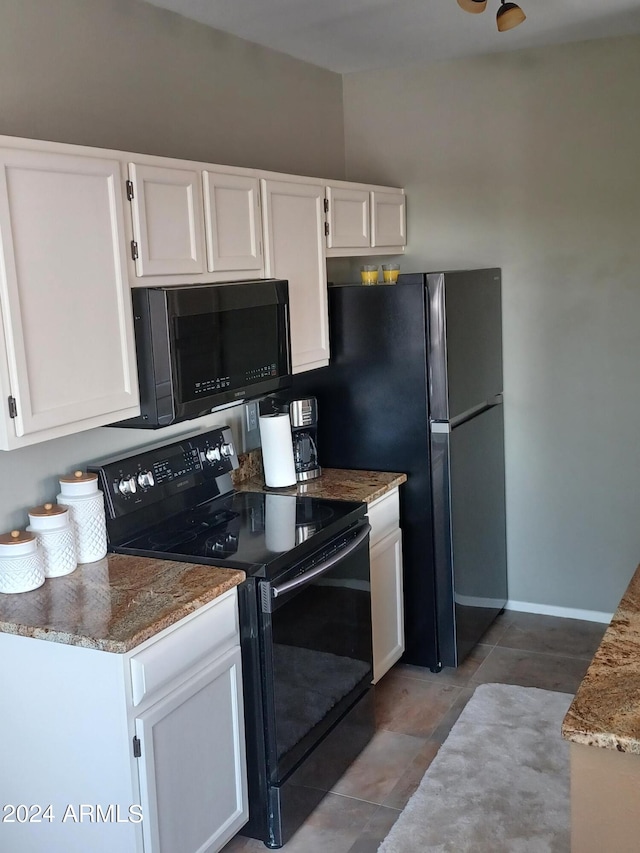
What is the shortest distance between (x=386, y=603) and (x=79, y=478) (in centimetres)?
139

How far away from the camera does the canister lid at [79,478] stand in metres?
2.41

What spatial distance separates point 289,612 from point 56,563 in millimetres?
663

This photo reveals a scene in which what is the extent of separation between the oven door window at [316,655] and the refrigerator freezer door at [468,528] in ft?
1.89

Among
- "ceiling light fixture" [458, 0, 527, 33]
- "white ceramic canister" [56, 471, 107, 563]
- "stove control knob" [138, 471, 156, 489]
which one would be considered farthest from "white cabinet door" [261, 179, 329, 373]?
"white ceramic canister" [56, 471, 107, 563]

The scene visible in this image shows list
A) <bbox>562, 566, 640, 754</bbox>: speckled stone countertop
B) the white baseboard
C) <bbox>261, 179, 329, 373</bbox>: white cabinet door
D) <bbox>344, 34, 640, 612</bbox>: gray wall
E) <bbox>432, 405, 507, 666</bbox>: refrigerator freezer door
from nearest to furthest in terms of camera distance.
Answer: <bbox>562, 566, 640, 754</bbox>: speckled stone countertop
<bbox>261, 179, 329, 373</bbox>: white cabinet door
<bbox>432, 405, 507, 666</bbox>: refrigerator freezer door
<bbox>344, 34, 640, 612</bbox>: gray wall
the white baseboard

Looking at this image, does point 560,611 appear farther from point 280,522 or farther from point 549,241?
point 280,522

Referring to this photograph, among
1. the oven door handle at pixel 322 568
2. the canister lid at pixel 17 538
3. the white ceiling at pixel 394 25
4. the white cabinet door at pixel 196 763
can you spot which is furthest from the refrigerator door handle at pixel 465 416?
the canister lid at pixel 17 538

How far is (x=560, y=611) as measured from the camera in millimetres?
4047

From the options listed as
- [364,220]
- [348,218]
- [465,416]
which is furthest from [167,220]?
[465,416]

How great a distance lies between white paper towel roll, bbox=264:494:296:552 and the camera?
2.53 meters

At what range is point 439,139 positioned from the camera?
12.9 feet

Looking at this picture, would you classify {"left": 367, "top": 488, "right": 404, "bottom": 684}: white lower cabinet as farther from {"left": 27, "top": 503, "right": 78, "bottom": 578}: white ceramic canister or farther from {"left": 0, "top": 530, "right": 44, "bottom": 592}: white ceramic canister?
{"left": 0, "top": 530, "right": 44, "bottom": 592}: white ceramic canister

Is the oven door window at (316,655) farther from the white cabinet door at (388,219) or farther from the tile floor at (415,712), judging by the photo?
the white cabinet door at (388,219)

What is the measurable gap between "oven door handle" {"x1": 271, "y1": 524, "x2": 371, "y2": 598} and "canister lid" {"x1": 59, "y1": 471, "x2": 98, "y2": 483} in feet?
1.99
